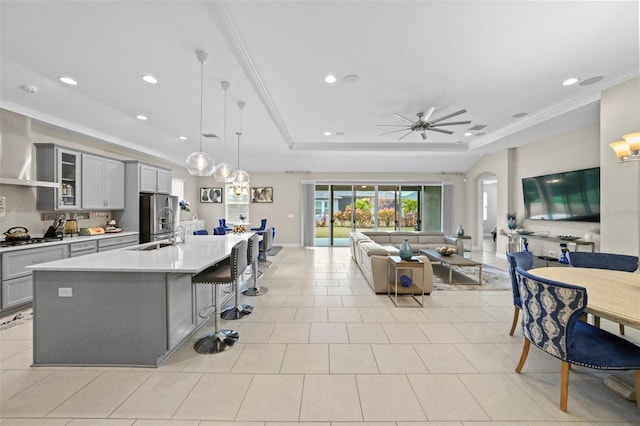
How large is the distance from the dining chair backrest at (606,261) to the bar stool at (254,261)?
389 cm

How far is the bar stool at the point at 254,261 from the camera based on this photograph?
10.7 ft

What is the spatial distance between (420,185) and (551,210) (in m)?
3.91

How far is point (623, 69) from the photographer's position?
10.0 ft

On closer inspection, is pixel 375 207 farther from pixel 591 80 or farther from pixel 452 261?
pixel 591 80

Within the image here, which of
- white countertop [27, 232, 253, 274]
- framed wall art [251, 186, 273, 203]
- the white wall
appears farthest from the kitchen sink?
the white wall

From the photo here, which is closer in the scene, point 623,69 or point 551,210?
point 623,69

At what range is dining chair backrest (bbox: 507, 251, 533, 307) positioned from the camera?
97.1 inches

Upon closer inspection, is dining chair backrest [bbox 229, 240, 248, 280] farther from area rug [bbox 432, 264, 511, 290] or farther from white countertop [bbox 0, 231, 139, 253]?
area rug [bbox 432, 264, 511, 290]

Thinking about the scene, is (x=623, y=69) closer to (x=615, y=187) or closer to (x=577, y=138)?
(x=615, y=187)

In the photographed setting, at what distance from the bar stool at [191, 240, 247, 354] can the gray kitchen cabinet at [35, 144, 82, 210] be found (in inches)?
136

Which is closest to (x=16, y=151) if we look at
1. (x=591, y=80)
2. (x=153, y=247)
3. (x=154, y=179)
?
(x=154, y=179)

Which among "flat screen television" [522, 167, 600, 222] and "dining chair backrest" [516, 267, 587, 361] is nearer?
"dining chair backrest" [516, 267, 587, 361]

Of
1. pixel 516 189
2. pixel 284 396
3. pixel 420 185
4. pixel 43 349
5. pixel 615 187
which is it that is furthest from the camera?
pixel 420 185

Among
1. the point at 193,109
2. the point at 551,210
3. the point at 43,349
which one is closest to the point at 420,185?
the point at 551,210
